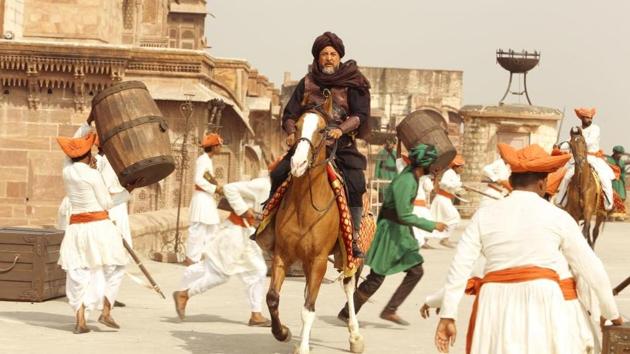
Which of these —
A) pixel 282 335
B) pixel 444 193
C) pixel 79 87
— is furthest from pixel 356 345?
pixel 79 87

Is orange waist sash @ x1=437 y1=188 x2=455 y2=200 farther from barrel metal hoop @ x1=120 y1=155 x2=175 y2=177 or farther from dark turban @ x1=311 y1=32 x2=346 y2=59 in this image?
dark turban @ x1=311 y1=32 x2=346 y2=59

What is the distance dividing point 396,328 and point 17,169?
1505cm

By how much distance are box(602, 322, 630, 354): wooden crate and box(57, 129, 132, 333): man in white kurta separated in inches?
203

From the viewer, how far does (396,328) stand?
39.7ft

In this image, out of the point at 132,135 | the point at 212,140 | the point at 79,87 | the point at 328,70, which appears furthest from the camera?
the point at 79,87

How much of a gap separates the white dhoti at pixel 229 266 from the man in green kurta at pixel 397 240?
841 millimetres

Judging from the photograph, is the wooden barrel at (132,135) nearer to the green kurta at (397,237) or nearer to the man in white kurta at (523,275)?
the green kurta at (397,237)

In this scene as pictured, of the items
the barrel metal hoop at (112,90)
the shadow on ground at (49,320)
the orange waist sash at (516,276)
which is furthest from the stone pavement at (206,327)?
the orange waist sash at (516,276)

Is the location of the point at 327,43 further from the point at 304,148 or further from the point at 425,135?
the point at 425,135

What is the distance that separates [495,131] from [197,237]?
20846 millimetres

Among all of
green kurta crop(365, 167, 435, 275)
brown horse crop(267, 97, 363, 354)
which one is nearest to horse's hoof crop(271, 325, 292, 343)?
brown horse crop(267, 97, 363, 354)

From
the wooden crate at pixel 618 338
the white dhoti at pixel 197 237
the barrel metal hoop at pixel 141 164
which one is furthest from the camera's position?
the white dhoti at pixel 197 237

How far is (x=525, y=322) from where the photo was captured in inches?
256

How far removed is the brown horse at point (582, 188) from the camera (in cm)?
1961
